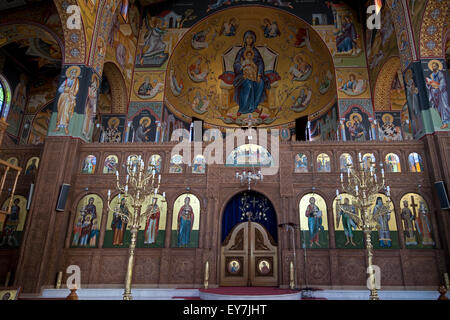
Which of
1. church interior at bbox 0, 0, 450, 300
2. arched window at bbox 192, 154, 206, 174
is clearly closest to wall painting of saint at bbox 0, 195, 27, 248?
church interior at bbox 0, 0, 450, 300

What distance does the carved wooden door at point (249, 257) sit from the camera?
37.4 feet

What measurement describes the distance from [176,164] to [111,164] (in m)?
2.77

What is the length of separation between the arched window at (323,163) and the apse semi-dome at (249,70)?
740cm

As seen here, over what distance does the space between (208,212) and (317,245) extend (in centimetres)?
426

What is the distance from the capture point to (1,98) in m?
17.4

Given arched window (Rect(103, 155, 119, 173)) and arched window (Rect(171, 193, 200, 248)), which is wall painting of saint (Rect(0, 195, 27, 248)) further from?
arched window (Rect(171, 193, 200, 248))

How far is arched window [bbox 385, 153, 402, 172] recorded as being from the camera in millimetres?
12039

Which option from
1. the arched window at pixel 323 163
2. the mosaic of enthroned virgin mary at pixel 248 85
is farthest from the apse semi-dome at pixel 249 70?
the arched window at pixel 323 163

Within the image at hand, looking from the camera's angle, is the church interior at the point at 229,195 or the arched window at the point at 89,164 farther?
the arched window at the point at 89,164

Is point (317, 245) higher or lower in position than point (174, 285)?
higher

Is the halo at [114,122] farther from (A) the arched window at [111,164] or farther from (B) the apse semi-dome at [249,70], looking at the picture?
(A) the arched window at [111,164]

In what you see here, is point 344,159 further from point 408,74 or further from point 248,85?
point 248,85
